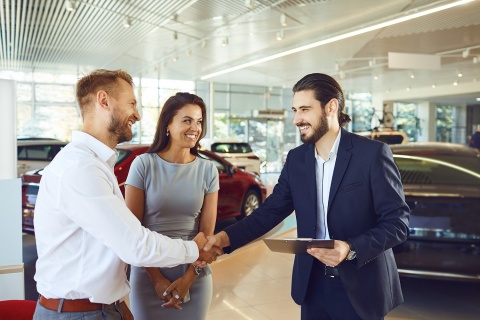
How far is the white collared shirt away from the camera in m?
1.93

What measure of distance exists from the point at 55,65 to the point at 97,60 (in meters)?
1.80

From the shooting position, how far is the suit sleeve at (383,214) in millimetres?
1705

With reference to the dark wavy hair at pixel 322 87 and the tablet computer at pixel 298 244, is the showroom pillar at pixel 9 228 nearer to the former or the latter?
the tablet computer at pixel 298 244

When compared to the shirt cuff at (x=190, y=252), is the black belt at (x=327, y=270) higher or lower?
lower

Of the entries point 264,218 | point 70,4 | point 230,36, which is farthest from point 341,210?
point 230,36

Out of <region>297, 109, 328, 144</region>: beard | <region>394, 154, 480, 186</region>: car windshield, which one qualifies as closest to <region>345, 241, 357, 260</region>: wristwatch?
<region>297, 109, 328, 144</region>: beard

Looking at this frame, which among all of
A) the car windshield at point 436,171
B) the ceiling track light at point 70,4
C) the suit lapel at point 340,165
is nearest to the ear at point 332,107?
the suit lapel at point 340,165

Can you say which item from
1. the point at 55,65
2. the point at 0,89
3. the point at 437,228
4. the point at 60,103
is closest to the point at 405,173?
the point at 437,228

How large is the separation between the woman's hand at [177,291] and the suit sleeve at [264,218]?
29 centimetres

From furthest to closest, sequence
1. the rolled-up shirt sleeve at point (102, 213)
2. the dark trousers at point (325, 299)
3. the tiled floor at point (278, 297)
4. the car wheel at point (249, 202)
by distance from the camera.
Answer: the car wheel at point (249, 202), the tiled floor at point (278, 297), the dark trousers at point (325, 299), the rolled-up shirt sleeve at point (102, 213)

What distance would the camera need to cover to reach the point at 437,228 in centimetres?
360

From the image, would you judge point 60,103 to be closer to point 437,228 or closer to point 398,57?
point 398,57

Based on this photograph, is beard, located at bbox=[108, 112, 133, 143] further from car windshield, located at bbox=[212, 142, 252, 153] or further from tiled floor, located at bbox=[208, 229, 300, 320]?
car windshield, located at bbox=[212, 142, 252, 153]

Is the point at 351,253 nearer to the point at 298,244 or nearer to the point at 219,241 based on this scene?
the point at 298,244
